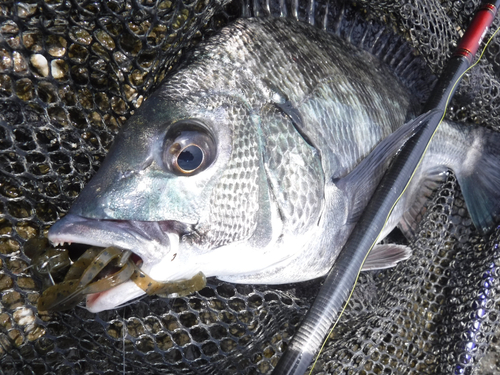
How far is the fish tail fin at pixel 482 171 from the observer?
85.2 inches

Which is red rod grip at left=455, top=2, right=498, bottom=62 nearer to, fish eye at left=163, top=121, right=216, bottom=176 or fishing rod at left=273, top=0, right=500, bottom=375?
fishing rod at left=273, top=0, right=500, bottom=375

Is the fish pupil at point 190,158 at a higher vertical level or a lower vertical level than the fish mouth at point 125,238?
higher

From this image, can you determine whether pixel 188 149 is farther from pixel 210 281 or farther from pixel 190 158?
pixel 210 281

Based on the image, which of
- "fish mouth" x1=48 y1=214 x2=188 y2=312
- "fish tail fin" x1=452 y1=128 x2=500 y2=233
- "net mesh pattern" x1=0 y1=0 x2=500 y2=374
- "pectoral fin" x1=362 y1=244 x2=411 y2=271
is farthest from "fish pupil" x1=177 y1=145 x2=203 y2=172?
"fish tail fin" x1=452 y1=128 x2=500 y2=233

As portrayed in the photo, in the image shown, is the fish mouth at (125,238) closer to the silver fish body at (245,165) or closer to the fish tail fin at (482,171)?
the silver fish body at (245,165)

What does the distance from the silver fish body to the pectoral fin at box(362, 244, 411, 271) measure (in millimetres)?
331

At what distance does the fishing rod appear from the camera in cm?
131

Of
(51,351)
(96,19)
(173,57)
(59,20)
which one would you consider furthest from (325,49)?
(51,351)

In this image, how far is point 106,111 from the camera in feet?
5.44

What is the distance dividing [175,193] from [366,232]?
34.1 inches

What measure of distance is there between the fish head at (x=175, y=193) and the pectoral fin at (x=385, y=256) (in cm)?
84

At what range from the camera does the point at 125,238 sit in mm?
977

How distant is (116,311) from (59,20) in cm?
Result: 129

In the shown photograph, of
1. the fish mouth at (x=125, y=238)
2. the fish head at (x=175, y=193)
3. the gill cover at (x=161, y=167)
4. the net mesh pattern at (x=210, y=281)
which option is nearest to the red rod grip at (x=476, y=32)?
the net mesh pattern at (x=210, y=281)
